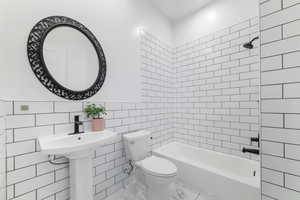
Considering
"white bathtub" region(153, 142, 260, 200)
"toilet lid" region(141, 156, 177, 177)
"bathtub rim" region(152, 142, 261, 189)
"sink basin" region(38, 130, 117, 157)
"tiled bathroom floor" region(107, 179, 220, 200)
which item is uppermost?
"sink basin" region(38, 130, 117, 157)

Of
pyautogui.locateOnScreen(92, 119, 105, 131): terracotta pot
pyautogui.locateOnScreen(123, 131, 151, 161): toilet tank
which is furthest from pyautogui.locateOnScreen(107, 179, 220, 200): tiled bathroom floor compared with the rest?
pyautogui.locateOnScreen(92, 119, 105, 131): terracotta pot

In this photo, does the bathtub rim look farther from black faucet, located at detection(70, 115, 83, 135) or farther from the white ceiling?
the white ceiling

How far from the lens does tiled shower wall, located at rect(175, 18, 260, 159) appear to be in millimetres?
1940

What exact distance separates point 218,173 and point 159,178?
0.72 metres

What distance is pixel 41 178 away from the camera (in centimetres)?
118

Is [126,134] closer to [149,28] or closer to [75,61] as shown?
[75,61]

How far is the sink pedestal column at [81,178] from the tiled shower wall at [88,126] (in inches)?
7.6

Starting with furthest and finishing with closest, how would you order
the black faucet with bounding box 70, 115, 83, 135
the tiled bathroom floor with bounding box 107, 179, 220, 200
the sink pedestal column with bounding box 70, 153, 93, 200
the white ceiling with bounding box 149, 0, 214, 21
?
the white ceiling with bounding box 149, 0, 214, 21, the tiled bathroom floor with bounding box 107, 179, 220, 200, the black faucet with bounding box 70, 115, 83, 135, the sink pedestal column with bounding box 70, 153, 93, 200

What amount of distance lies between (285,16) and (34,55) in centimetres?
168

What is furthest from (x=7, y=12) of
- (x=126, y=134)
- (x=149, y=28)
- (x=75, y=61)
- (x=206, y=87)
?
(x=206, y=87)

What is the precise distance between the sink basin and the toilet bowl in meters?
0.64

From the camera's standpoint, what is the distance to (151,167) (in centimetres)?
160

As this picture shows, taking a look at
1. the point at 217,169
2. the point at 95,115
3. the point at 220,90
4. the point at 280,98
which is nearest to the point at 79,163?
the point at 95,115

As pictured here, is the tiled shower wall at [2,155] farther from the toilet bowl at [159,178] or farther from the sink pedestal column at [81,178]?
the toilet bowl at [159,178]
